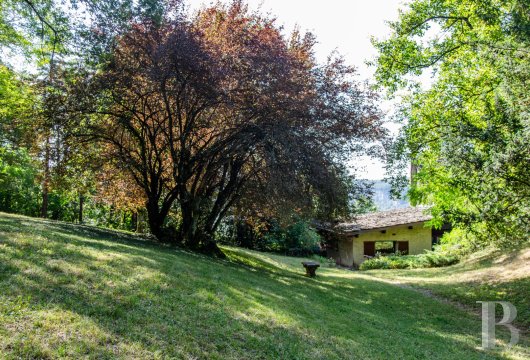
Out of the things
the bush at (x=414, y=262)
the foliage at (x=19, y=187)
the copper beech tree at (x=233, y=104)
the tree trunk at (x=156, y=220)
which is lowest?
the bush at (x=414, y=262)

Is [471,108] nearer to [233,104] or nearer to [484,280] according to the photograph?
[484,280]

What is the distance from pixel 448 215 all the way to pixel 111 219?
78.3 feet

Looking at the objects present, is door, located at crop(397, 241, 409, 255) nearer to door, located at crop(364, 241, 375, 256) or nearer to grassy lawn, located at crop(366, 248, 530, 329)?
door, located at crop(364, 241, 375, 256)

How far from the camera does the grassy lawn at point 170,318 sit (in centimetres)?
443

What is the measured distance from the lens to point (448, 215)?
11289 mm

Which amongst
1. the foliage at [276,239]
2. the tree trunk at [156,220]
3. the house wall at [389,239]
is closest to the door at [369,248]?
the house wall at [389,239]

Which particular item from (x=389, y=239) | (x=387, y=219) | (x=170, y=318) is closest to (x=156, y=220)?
(x=170, y=318)

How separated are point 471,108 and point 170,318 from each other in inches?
570

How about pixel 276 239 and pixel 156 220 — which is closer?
pixel 156 220

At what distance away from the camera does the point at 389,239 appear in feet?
99.6

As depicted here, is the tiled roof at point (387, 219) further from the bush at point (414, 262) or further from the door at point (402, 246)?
the bush at point (414, 262)

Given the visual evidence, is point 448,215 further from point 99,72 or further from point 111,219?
point 111,219

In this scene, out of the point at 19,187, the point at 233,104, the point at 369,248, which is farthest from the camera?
the point at 369,248

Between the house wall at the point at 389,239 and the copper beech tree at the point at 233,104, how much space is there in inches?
665
